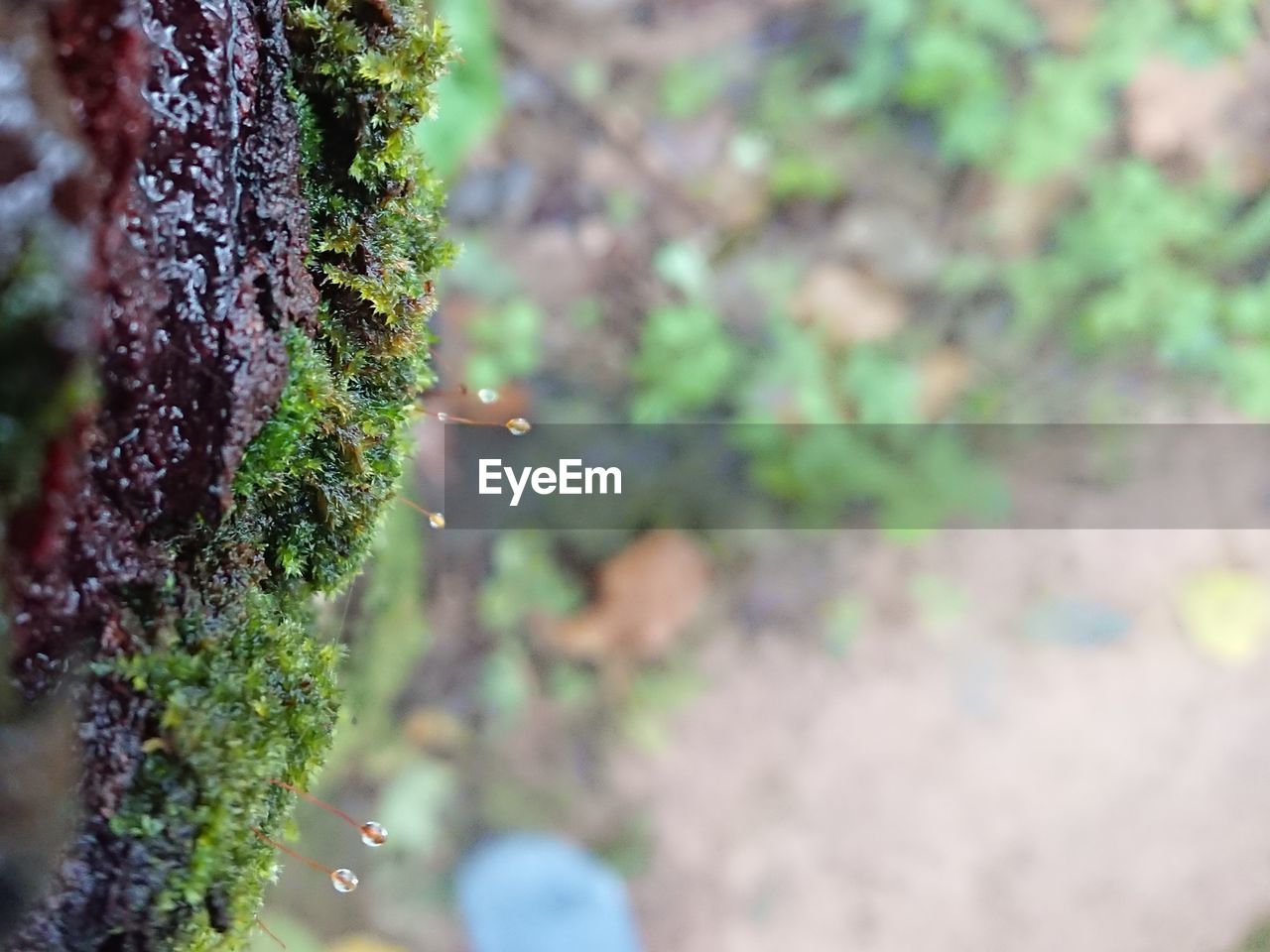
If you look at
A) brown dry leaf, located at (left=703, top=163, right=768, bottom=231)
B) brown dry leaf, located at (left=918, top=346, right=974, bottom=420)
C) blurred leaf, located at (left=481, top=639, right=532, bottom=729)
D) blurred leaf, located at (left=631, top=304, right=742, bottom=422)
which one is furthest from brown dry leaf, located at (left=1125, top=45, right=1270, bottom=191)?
blurred leaf, located at (left=481, top=639, right=532, bottom=729)

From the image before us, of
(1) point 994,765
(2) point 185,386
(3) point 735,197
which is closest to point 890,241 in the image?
(3) point 735,197

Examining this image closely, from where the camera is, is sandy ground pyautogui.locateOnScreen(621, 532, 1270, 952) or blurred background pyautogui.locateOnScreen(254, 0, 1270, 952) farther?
sandy ground pyautogui.locateOnScreen(621, 532, 1270, 952)

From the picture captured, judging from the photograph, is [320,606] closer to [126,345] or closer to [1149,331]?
[126,345]

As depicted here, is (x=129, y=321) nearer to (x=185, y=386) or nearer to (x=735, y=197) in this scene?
(x=185, y=386)

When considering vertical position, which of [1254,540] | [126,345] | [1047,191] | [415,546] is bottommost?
[126,345]

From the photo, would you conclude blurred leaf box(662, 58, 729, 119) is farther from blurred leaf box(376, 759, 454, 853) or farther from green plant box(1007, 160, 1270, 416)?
blurred leaf box(376, 759, 454, 853)

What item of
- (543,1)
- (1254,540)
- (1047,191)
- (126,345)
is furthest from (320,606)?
(1254,540)
